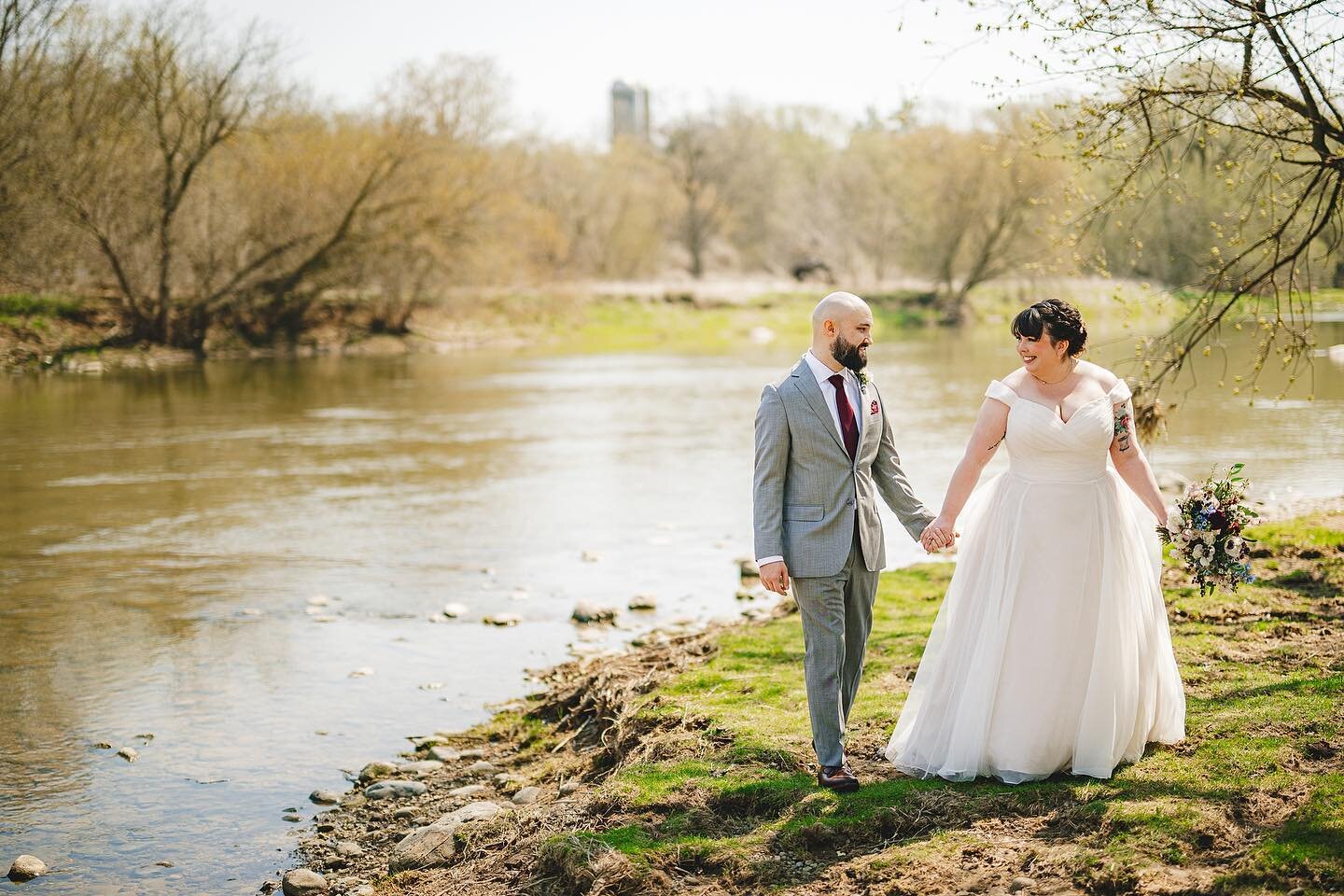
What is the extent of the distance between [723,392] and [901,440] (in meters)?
10.9

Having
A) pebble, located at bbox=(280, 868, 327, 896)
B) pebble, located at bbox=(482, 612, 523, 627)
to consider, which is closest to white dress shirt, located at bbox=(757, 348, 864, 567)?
pebble, located at bbox=(280, 868, 327, 896)

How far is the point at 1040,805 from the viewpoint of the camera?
544 cm

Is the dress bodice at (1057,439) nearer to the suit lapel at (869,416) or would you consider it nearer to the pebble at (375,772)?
the suit lapel at (869,416)

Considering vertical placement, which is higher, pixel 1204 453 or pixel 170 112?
pixel 170 112

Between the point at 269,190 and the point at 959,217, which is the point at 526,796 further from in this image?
the point at 959,217


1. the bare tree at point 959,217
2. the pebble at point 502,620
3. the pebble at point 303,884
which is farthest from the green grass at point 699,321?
the pebble at point 303,884

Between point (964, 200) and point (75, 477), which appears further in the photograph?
point (964, 200)

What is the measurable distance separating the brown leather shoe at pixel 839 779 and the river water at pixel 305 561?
330 centimetres

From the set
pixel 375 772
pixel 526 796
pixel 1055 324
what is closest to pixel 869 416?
pixel 1055 324

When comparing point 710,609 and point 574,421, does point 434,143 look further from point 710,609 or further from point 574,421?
point 710,609

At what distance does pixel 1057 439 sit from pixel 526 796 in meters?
3.91

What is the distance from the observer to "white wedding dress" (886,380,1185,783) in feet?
18.6

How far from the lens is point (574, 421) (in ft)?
93.6

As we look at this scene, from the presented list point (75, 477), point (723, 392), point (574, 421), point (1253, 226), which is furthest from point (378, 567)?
point (723, 392)
